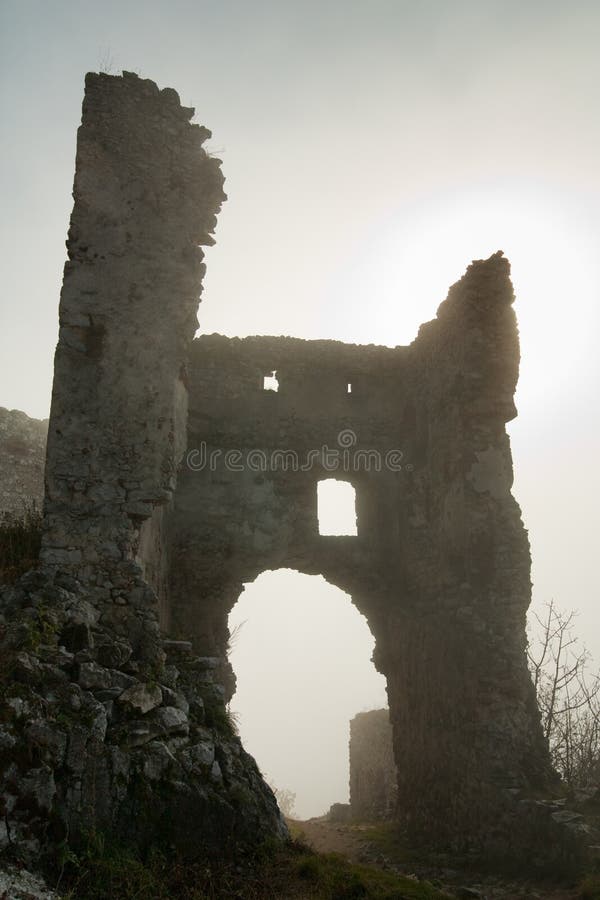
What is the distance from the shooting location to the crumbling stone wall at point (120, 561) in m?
4.62

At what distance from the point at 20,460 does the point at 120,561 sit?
1049 cm

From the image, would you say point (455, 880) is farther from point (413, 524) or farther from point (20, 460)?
point (20, 460)

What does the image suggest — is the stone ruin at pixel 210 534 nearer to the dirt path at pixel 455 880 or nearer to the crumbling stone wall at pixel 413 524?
the crumbling stone wall at pixel 413 524

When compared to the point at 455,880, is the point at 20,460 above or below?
above

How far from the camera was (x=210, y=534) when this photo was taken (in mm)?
10320

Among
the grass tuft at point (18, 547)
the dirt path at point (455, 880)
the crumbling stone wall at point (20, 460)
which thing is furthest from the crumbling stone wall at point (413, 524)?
the crumbling stone wall at point (20, 460)

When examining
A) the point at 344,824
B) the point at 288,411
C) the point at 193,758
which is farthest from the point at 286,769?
the point at 193,758

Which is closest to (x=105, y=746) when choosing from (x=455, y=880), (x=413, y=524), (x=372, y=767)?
(x=455, y=880)

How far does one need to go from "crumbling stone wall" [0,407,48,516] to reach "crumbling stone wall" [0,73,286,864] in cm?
734

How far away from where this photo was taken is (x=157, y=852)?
458 cm

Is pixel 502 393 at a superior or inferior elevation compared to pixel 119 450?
superior

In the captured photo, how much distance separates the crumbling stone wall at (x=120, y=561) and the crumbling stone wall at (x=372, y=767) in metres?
7.73

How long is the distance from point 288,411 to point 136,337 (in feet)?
13.1

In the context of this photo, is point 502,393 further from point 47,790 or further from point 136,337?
point 47,790
